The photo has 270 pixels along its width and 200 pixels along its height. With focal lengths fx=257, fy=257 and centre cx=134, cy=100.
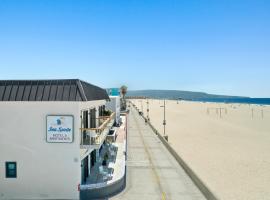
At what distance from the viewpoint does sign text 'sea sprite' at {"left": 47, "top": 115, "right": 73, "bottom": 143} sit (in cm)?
1588

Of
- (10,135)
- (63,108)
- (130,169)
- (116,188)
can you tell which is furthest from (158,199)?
(10,135)

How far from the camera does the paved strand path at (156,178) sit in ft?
59.9

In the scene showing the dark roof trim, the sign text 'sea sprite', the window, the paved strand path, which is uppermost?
the dark roof trim

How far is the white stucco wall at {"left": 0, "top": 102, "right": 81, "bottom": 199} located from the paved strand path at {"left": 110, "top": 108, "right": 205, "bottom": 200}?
393 centimetres

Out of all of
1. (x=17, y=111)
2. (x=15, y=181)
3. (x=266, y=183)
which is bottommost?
(x=266, y=183)

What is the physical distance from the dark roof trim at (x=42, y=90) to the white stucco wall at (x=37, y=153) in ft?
1.23

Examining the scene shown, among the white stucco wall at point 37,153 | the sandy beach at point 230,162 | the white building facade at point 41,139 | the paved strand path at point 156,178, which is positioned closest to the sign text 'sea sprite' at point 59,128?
the white building facade at point 41,139

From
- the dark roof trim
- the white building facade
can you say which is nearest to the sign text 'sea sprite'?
the white building facade

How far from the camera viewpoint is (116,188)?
18.6 meters

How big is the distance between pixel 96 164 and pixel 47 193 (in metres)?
7.64

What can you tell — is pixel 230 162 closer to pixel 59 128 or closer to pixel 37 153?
pixel 59 128

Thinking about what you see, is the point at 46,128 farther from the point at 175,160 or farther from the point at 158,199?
the point at 175,160

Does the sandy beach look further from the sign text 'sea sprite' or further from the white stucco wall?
the sign text 'sea sprite'

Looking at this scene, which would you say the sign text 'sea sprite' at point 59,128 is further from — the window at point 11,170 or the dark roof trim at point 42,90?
the window at point 11,170
